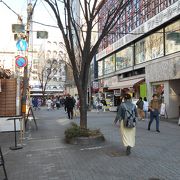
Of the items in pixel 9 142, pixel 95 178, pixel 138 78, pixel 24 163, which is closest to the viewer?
pixel 95 178

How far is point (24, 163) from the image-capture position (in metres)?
8.73

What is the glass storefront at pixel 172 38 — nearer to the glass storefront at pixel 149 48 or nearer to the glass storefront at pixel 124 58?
the glass storefront at pixel 149 48

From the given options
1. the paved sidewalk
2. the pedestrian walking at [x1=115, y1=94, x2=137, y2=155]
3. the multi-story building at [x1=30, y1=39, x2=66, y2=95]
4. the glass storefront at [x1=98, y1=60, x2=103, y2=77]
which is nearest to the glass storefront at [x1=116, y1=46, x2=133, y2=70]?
the glass storefront at [x1=98, y1=60, x2=103, y2=77]

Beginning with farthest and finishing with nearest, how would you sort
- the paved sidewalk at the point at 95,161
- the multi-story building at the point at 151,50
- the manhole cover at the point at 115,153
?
1. the multi-story building at the point at 151,50
2. the manhole cover at the point at 115,153
3. the paved sidewalk at the point at 95,161

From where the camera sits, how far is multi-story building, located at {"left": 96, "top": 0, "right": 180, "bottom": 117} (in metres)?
23.5

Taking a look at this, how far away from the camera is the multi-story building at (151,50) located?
23.5 meters

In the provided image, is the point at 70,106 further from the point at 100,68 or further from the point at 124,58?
the point at 100,68

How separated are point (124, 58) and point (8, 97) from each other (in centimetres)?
2222

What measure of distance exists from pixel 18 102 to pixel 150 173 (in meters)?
10.7

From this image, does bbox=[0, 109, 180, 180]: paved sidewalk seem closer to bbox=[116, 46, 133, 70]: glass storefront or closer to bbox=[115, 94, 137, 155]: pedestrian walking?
bbox=[115, 94, 137, 155]: pedestrian walking

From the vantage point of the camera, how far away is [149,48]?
2906cm

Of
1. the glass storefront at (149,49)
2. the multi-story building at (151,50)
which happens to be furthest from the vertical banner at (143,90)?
the glass storefront at (149,49)

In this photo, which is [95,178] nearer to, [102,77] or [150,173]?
[150,173]

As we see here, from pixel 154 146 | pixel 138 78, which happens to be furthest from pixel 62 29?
pixel 138 78
